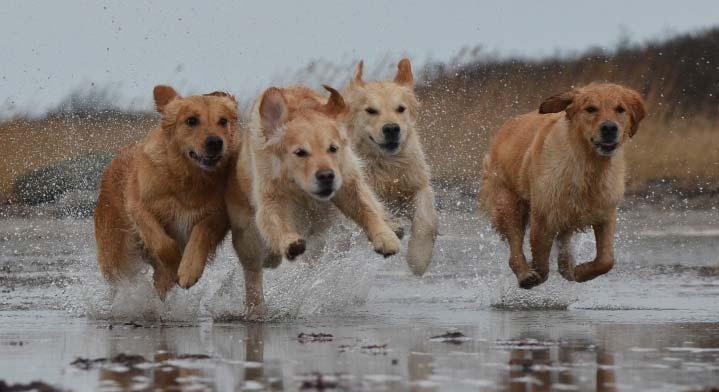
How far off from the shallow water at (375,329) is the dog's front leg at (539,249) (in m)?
0.16

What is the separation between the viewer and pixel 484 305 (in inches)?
390

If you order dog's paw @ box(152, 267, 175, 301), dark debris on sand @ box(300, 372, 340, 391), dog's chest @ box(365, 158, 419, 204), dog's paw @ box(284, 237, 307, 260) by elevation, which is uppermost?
dog's chest @ box(365, 158, 419, 204)

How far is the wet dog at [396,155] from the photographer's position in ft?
32.6

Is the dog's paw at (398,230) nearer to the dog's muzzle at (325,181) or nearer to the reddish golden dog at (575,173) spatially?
the reddish golden dog at (575,173)

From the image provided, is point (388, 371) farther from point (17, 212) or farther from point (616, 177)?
point (17, 212)

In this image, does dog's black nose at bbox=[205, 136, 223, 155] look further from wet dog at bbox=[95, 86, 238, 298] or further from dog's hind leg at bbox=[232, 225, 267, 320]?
dog's hind leg at bbox=[232, 225, 267, 320]

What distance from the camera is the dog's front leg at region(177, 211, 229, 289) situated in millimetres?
8781

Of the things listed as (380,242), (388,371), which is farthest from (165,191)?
(388,371)

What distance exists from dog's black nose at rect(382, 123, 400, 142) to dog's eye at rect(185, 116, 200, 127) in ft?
5.42

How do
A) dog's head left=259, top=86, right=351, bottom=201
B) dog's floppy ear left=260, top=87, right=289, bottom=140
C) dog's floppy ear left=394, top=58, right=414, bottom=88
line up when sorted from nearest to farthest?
dog's head left=259, top=86, right=351, bottom=201, dog's floppy ear left=260, top=87, right=289, bottom=140, dog's floppy ear left=394, top=58, right=414, bottom=88

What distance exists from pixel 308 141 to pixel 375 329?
1.16m

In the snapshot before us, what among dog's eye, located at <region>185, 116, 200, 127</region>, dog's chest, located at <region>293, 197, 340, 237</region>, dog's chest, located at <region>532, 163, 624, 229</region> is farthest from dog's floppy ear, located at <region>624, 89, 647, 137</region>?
dog's eye, located at <region>185, 116, 200, 127</region>

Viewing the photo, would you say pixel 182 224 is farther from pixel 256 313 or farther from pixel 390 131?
pixel 390 131

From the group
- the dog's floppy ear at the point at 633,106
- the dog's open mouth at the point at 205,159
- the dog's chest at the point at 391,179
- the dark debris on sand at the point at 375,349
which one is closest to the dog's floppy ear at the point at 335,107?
the dog's open mouth at the point at 205,159
